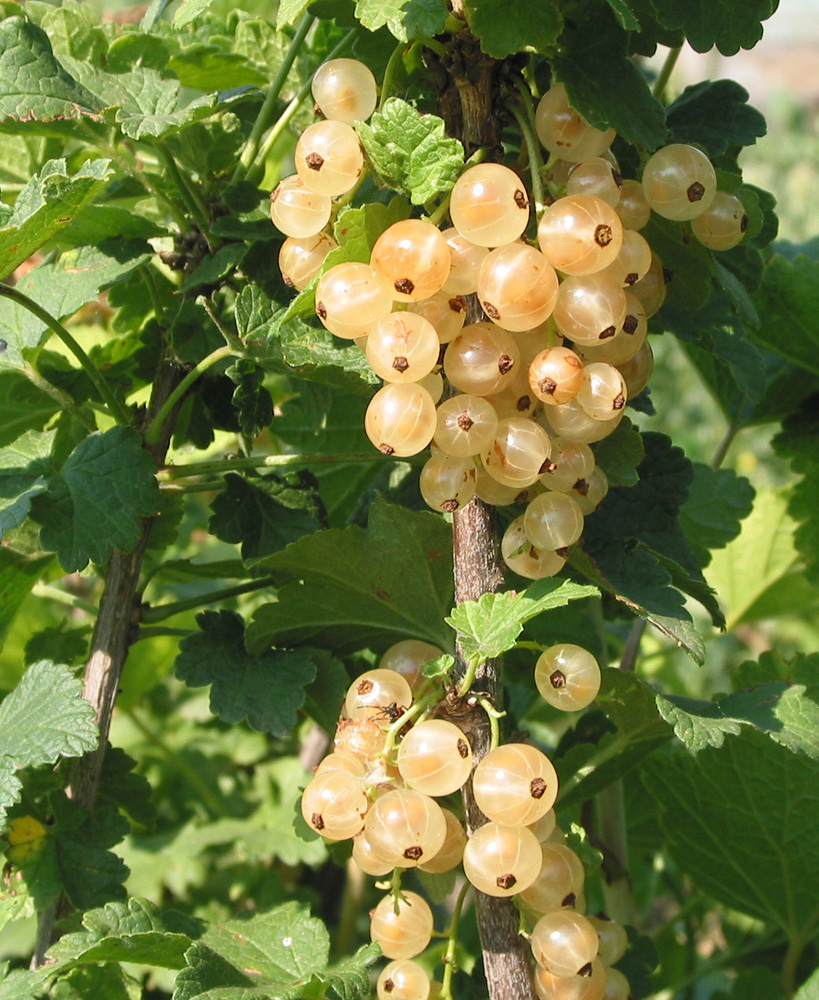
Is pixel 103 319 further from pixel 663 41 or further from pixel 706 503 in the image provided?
pixel 663 41

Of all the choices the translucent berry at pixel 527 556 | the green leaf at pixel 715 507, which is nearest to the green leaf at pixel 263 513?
the translucent berry at pixel 527 556

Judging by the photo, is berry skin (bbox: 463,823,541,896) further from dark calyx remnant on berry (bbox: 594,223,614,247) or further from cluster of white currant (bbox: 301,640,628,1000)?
dark calyx remnant on berry (bbox: 594,223,614,247)

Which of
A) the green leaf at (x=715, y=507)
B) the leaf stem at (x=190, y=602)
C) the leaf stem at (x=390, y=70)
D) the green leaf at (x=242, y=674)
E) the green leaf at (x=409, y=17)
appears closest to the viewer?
the green leaf at (x=409, y=17)

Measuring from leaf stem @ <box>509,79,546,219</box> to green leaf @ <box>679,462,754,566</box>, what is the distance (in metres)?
0.66

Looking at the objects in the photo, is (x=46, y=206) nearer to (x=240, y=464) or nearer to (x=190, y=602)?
(x=240, y=464)

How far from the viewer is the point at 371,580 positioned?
0.94 metres

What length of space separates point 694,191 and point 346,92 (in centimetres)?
28

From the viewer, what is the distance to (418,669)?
2.97 feet

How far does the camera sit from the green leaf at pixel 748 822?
1.12 metres

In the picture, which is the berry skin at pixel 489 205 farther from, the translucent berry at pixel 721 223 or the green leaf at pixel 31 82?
the green leaf at pixel 31 82

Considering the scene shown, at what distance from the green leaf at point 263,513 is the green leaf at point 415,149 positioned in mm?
381

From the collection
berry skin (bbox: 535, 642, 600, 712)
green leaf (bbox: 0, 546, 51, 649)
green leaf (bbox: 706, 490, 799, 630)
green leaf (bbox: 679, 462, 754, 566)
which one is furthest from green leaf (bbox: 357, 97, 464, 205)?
green leaf (bbox: 706, 490, 799, 630)

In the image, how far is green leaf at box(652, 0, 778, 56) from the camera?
0.80 meters

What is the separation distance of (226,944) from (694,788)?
1.69ft
